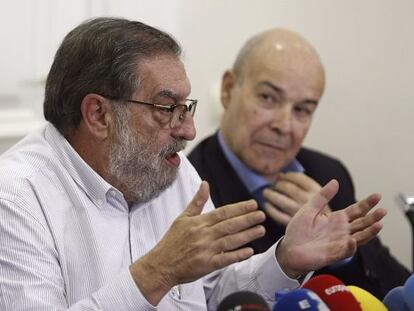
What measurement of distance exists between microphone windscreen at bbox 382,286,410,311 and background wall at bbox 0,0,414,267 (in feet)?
4.76

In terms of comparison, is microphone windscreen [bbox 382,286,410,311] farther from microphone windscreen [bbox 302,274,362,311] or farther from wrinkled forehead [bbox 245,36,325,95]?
wrinkled forehead [bbox 245,36,325,95]

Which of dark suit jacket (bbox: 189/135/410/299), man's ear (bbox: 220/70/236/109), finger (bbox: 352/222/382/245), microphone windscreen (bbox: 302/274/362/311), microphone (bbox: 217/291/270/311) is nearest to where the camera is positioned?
microphone (bbox: 217/291/270/311)

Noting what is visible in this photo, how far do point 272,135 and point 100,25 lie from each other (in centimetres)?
91

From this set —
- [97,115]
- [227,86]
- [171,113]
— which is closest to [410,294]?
[171,113]

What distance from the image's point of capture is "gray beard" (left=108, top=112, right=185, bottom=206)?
1.55 metres

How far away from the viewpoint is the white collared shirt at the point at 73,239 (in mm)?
1348

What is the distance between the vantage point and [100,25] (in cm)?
158

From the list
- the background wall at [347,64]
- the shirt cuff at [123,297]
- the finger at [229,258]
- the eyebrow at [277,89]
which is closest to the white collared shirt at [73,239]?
the shirt cuff at [123,297]

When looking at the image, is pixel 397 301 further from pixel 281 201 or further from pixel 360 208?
pixel 281 201

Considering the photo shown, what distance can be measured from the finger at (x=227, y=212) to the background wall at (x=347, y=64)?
1373 mm

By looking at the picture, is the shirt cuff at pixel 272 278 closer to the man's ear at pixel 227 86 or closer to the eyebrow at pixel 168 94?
the eyebrow at pixel 168 94

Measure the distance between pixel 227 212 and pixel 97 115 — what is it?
0.40m

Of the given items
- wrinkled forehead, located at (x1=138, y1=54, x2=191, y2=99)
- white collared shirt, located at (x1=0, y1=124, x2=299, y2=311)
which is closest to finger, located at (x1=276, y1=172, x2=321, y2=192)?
white collared shirt, located at (x1=0, y1=124, x2=299, y2=311)

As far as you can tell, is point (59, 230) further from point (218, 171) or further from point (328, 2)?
point (328, 2)
